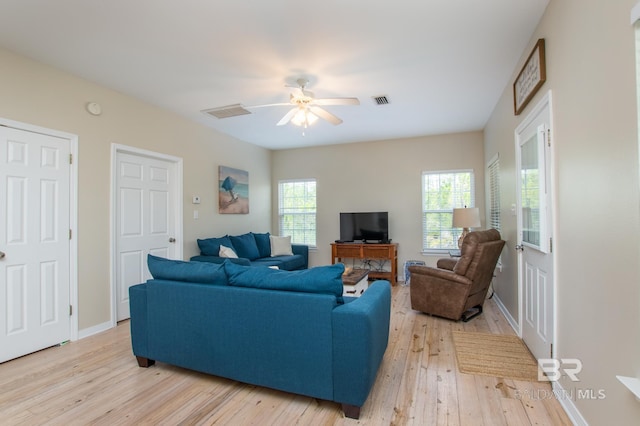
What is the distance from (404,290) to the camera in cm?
513

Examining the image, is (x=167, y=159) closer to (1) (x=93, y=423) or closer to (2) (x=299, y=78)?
(2) (x=299, y=78)

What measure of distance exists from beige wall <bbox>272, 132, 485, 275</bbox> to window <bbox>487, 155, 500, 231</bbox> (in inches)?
26.1

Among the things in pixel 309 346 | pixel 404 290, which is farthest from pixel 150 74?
pixel 404 290

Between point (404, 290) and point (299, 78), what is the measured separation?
142 inches

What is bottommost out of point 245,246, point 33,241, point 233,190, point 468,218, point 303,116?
point 245,246

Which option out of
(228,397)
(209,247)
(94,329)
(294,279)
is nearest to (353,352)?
(294,279)

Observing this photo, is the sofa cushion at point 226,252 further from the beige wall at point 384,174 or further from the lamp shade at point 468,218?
the lamp shade at point 468,218

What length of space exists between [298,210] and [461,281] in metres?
3.90

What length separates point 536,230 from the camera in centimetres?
254

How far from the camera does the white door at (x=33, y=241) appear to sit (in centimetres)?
271

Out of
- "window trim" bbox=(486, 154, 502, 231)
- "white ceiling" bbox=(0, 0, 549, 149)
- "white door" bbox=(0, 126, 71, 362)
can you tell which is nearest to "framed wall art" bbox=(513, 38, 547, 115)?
"white ceiling" bbox=(0, 0, 549, 149)

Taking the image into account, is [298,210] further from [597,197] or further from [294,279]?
[597,197]

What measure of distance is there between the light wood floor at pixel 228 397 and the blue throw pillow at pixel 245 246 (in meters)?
2.50

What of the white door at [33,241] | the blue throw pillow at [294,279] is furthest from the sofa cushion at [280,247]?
the blue throw pillow at [294,279]
